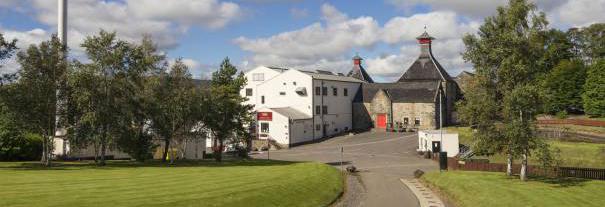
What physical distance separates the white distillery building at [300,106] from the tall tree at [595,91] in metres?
38.2

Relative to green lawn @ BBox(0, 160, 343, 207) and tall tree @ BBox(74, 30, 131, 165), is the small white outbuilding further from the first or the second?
tall tree @ BBox(74, 30, 131, 165)

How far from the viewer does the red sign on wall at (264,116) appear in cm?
6969

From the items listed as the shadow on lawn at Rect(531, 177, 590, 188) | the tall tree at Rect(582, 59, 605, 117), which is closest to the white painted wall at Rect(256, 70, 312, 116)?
the shadow on lawn at Rect(531, 177, 590, 188)

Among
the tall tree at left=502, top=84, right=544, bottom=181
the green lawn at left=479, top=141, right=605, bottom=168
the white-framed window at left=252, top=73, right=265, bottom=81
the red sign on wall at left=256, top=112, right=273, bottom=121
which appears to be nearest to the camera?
the tall tree at left=502, top=84, right=544, bottom=181

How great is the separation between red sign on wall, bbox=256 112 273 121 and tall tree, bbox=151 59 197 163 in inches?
1091

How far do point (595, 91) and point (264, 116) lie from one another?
53.4 meters

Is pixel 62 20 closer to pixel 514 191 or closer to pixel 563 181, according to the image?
pixel 514 191

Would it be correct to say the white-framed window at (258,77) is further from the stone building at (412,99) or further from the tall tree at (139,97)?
the tall tree at (139,97)

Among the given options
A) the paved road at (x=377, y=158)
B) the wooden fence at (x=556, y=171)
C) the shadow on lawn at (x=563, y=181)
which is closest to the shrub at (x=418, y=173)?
the paved road at (x=377, y=158)

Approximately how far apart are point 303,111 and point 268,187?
4944 cm

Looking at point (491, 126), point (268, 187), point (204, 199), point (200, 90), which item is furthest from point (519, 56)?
point (200, 90)

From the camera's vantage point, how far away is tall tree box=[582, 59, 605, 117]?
80.4 metres

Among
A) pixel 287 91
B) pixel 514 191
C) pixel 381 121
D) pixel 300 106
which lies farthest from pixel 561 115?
pixel 514 191

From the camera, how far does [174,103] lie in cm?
4000
